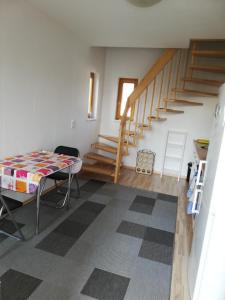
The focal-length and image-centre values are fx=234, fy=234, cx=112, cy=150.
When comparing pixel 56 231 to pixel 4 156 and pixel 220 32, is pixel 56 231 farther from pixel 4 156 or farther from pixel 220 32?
pixel 220 32

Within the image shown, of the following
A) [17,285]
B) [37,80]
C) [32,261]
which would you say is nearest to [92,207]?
[32,261]

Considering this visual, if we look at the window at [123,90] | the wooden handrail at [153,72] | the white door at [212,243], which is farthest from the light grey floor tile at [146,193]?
the white door at [212,243]

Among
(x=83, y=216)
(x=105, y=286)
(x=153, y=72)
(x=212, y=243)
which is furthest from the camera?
(x=153, y=72)

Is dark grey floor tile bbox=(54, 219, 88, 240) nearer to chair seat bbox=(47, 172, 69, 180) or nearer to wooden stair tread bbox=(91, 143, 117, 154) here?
chair seat bbox=(47, 172, 69, 180)

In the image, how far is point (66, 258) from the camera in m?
2.18

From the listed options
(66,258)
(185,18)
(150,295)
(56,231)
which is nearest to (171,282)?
(150,295)

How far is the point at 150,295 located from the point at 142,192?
2241mm

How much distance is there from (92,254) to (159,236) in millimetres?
851

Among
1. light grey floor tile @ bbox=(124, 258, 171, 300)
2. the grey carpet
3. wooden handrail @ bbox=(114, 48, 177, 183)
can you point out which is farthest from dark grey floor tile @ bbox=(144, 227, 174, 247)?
wooden handrail @ bbox=(114, 48, 177, 183)

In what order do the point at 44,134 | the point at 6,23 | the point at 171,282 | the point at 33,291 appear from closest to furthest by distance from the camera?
the point at 33,291
the point at 171,282
the point at 6,23
the point at 44,134

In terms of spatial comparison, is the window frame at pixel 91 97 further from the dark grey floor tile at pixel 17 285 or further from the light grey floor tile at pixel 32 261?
the dark grey floor tile at pixel 17 285

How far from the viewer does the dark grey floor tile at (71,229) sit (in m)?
2.57

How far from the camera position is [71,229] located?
2668 millimetres

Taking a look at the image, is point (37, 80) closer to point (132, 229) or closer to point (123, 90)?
point (132, 229)
